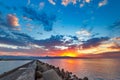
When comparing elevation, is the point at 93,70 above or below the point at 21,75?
above

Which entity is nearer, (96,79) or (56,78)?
(56,78)

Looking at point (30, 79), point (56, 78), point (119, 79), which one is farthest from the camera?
point (119, 79)

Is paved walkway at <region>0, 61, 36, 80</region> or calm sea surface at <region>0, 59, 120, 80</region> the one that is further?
calm sea surface at <region>0, 59, 120, 80</region>

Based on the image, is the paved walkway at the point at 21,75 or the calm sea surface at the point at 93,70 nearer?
the paved walkway at the point at 21,75

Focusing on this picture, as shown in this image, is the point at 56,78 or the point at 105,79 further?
the point at 105,79

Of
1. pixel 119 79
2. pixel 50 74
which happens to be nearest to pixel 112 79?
pixel 119 79

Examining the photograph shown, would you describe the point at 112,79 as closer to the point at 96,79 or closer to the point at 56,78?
the point at 96,79

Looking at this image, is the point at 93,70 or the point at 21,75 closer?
the point at 21,75

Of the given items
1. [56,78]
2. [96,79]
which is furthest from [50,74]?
[96,79]

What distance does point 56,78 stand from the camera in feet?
50.9

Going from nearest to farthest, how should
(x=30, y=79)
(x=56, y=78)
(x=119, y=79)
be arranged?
(x=30, y=79), (x=56, y=78), (x=119, y=79)

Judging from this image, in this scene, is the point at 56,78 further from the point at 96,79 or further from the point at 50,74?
the point at 96,79

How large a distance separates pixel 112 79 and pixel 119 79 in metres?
1.31

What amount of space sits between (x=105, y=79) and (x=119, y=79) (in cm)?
265
